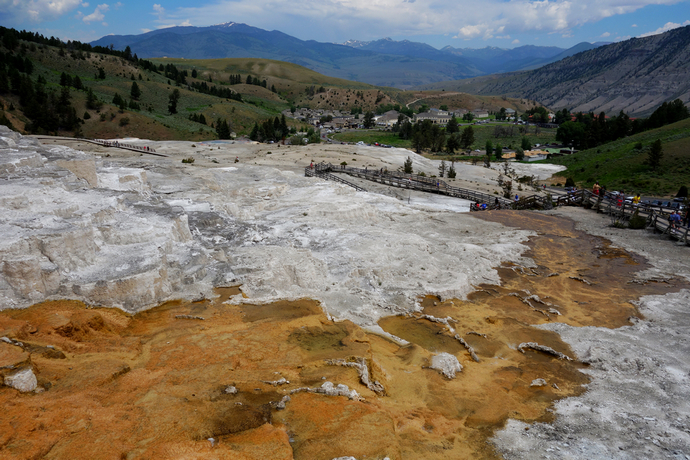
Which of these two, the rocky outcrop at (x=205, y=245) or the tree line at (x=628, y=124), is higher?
the tree line at (x=628, y=124)

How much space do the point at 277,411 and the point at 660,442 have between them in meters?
8.59

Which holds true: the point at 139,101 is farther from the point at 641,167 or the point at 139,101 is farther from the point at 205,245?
the point at 641,167

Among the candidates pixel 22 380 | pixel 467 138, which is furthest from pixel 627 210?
pixel 467 138

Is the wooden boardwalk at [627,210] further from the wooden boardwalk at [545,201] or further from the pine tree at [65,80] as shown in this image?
the pine tree at [65,80]

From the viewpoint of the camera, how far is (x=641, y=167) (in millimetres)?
51438

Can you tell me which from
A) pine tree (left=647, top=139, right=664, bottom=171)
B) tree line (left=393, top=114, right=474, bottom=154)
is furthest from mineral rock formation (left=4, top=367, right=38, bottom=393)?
tree line (left=393, top=114, right=474, bottom=154)

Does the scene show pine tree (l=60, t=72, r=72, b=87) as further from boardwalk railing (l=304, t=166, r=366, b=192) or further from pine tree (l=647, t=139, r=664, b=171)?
pine tree (l=647, t=139, r=664, b=171)

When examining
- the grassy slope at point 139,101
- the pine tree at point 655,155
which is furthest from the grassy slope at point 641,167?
the grassy slope at point 139,101

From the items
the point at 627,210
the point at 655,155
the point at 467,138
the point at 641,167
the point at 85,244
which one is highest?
the point at 467,138

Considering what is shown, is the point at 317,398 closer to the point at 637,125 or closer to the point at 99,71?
→ the point at 637,125

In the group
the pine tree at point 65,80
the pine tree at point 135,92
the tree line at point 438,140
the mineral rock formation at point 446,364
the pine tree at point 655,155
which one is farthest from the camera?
the pine tree at point 135,92

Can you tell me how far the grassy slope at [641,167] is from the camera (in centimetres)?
4734

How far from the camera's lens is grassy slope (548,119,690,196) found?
47.3m

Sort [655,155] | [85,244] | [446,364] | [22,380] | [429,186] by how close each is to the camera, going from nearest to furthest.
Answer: [22,380] < [446,364] < [85,244] < [429,186] < [655,155]
